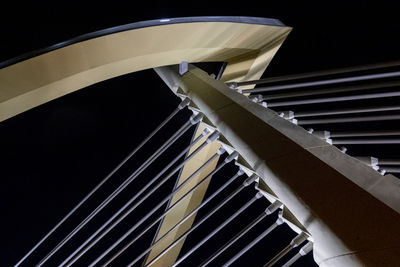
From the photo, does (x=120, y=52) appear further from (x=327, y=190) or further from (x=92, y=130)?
(x=92, y=130)

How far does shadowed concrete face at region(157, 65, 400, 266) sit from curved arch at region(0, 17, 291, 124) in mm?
1034

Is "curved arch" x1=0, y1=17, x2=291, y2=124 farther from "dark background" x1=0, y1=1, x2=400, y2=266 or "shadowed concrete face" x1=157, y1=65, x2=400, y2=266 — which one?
"shadowed concrete face" x1=157, y1=65, x2=400, y2=266

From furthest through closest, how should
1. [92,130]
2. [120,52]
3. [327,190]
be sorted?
[92,130] → [120,52] → [327,190]

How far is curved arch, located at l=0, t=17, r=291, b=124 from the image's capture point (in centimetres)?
205

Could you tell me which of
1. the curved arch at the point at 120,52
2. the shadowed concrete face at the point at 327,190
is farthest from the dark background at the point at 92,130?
the shadowed concrete face at the point at 327,190

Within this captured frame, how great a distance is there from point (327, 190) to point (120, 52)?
1.63 metres

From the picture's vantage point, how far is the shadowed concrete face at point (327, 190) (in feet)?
2.41

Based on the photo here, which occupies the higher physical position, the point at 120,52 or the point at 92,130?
the point at 92,130

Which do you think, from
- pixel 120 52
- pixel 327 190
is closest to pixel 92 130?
pixel 120 52

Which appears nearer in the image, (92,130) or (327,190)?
(327,190)

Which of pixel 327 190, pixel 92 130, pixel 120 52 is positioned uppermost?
pixel 92 130

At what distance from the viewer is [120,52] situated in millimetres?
2244

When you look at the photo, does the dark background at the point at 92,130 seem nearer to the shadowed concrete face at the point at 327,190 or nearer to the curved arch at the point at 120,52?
the curved arch at the point at 120,52

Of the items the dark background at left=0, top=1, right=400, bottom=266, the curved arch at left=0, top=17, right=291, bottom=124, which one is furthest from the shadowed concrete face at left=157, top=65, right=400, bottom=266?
the dark background at left=0, top=1, right=400, bottom=266
